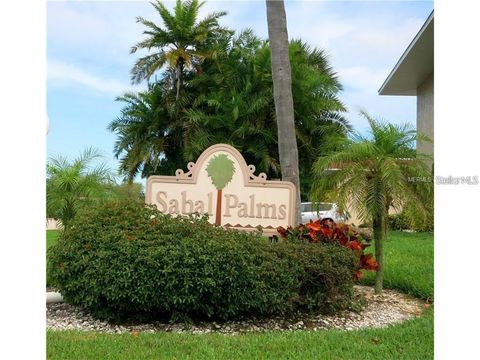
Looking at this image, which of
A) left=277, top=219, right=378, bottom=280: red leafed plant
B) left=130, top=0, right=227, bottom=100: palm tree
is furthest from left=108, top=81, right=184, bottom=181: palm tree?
left=277, top=219, right=378, bottom=280: red leafed plant

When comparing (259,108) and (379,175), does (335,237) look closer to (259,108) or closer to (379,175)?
(379,175)

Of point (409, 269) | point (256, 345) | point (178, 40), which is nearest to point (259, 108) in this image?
point (178, 40)

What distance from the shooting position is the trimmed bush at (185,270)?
4.31 meters

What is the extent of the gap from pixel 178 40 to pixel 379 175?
15.5 meters

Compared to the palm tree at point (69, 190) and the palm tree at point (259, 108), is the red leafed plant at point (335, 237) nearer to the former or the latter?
the palm tree at point (69, 190)

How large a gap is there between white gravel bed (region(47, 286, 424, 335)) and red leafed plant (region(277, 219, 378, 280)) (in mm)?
372

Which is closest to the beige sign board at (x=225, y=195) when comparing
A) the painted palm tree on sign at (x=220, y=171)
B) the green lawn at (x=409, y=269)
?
the painted palm tree on sign at (x=220, y=171)

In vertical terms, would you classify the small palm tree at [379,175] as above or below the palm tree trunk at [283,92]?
below

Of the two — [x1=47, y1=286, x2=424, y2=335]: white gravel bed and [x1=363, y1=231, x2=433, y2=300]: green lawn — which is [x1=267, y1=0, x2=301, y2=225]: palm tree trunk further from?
[x1=47, y1=286, x2=424, y2=335]: white gravel bed
